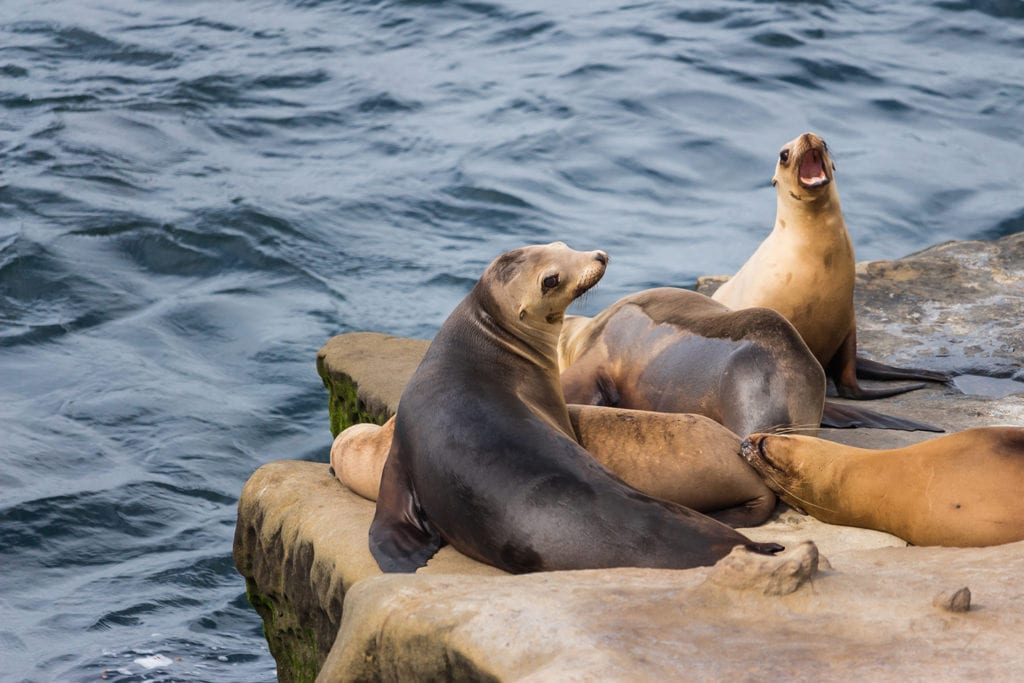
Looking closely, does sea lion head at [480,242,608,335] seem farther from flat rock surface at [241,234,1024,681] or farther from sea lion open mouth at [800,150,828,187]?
sea lion open mouth at [800,150,828,187]

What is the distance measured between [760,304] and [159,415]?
4.40 m

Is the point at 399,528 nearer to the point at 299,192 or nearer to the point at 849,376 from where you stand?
the point at 849,376

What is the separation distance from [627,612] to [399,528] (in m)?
1.35

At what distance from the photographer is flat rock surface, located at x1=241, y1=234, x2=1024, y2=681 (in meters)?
Answer: 2.86

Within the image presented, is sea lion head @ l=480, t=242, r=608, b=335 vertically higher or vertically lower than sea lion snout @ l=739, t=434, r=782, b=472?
higher

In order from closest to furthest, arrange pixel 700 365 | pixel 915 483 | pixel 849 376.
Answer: pixel 915 483, pixel 700 365, pixel 849 376

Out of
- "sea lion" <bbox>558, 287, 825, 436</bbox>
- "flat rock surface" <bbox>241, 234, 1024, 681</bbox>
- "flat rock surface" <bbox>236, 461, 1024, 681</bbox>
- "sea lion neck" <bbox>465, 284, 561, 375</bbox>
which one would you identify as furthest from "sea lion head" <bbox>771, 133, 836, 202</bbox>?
"flat rock surface" <bbox>236, 461, 1024, 681</bbox>

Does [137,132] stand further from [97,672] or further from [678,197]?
[97,672]

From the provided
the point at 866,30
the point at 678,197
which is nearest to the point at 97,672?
the point at 678,197

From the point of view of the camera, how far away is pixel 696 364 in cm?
542

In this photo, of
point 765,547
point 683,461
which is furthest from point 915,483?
point 765,547

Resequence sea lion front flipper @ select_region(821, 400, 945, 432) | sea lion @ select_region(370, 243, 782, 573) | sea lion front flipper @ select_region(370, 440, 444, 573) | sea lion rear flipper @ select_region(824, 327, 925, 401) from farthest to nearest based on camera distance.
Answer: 1. sea lion rear flipper @ select_region(824, 327, 925, 401)
2. sea lion front flipper @ select_region(821, 400, 945, 432)
3. sea lion front flipper @ select_region(370, 440, 444, 573)
4. sea lion @ select_region(370, 243, 782, 573)

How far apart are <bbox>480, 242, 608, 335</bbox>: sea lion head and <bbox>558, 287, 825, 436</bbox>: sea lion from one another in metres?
0.67

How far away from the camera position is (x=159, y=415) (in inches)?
366
